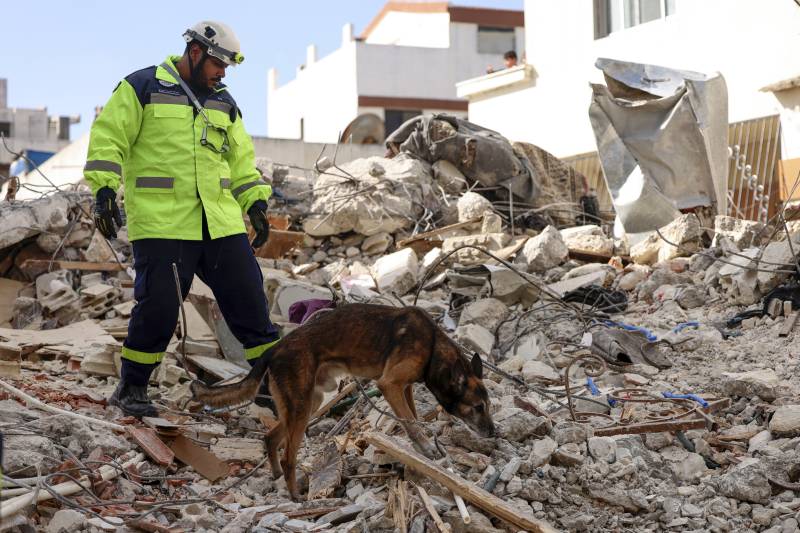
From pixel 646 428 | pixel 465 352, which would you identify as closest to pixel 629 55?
pixel 465 352

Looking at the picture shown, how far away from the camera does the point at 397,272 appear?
903 cm

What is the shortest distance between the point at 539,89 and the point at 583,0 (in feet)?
5.70

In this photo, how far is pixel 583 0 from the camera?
15.6m

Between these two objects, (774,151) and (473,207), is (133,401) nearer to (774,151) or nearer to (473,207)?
(473,207)

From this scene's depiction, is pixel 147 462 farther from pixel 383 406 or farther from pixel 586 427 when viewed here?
pixel 586 427

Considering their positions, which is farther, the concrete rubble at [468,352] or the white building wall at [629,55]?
the white building wall at [629,55]

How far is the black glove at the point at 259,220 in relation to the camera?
18.9 feet

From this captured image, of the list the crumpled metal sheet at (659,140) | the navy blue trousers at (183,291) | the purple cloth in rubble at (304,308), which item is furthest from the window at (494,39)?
the navy blue trousers at (183,291)

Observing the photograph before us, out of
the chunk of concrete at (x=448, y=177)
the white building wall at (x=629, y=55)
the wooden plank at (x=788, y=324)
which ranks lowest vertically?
the wooden plank at (x=788, y=324)

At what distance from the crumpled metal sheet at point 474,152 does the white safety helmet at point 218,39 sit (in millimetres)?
6057

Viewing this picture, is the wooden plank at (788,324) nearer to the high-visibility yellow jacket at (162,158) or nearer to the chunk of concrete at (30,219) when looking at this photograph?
the high-visibility yellow jacket at (162,158)

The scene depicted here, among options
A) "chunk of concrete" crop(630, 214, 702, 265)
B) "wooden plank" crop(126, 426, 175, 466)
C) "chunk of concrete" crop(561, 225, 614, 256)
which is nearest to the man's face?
"wooden plank" crop(126, 426, 175, 466)

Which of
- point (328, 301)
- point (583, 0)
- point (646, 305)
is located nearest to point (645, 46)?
point (583, 0)

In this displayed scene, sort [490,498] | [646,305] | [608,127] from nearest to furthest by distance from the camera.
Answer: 1. [490,498]
2. [646,305]
3. [608,127]
